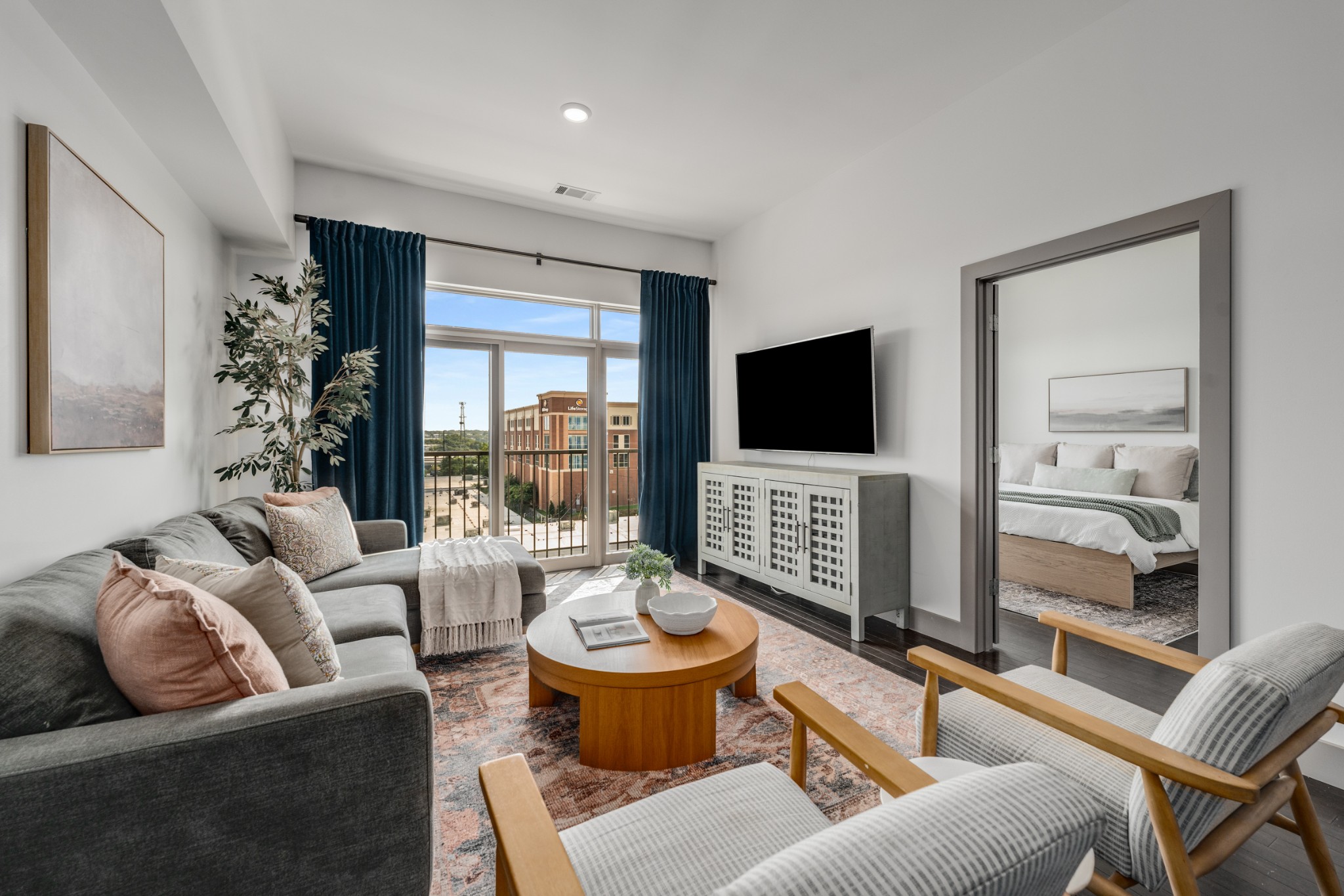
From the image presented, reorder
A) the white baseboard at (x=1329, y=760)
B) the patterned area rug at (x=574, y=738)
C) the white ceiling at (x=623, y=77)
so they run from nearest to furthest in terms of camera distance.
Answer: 1. the patterned area rug at (x=574, y=738)
2. the white baseboard at (x=1329, y=760)
3. the white ceiling at (x=623, y=77)

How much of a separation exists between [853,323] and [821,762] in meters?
2.60

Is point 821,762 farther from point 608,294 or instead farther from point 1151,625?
point 608,294

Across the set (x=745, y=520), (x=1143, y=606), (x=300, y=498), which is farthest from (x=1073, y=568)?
(x=300, y=498)

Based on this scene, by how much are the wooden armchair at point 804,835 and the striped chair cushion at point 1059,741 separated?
0.47 metres

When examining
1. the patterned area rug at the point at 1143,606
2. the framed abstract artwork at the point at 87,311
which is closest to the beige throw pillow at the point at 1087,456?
the patterned area rug at the point at 1143,606

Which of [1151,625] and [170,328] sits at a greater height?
[170,328]

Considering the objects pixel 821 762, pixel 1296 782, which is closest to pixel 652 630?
pixel 821 762

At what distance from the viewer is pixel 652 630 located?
225 cm

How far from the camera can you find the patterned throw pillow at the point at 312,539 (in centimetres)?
260

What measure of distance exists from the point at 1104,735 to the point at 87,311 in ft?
9.29

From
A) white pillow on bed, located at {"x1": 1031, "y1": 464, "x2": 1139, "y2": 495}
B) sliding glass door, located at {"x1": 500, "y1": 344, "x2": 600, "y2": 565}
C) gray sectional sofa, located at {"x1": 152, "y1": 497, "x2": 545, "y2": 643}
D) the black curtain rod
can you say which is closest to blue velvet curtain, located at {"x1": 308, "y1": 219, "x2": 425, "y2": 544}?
the black curtain rod

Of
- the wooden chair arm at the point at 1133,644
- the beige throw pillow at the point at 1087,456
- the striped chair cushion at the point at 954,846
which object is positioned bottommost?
the wooden chair arm at the point at 1133,644

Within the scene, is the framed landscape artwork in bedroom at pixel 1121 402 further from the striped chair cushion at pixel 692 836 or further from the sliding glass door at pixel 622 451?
the striped chair cushion at pixel 692 836

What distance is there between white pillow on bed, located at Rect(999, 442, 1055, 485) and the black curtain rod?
3772mm
